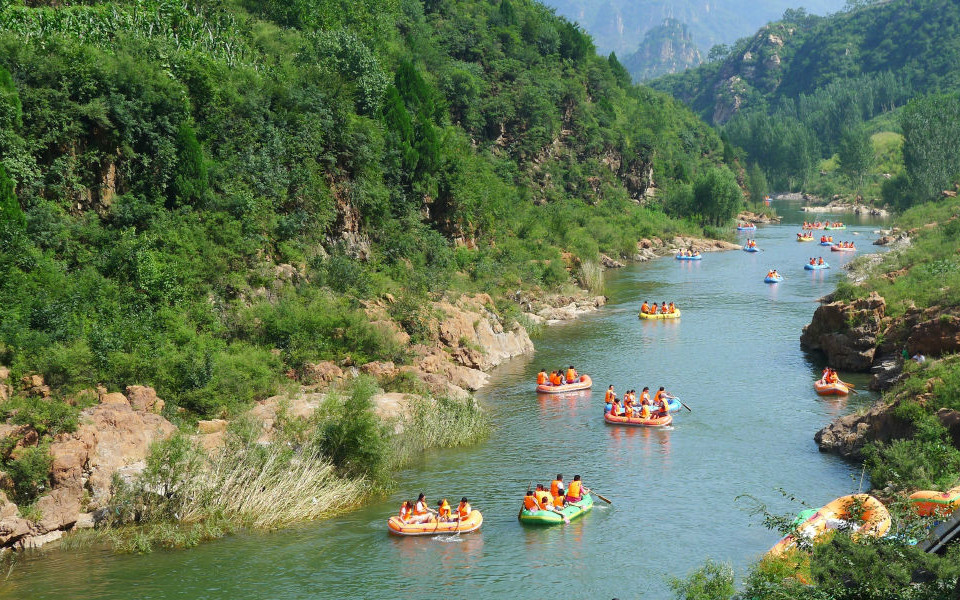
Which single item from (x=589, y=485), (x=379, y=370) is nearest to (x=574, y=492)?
(x=589, y=485)

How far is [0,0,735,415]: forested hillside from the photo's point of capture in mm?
28906

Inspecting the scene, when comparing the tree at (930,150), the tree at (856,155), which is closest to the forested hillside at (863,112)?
the tree at (856,155)

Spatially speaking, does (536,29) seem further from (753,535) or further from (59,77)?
(753,535)

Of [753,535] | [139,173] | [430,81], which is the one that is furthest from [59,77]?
[430,81]

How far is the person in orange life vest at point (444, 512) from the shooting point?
76.3 feet

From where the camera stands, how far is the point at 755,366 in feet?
133

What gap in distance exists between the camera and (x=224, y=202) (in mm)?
36594

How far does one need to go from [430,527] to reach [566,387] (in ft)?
48.8

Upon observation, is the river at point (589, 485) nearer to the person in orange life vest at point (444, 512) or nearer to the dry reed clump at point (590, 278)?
the person in orange life vest at point (444, 512)

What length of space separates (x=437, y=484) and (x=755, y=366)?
19805mm

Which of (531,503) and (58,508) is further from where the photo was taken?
(531,503)

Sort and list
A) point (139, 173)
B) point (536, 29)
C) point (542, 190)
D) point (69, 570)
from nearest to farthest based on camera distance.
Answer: point (69, 570), point (139, 173), point (542, 190), point (536, 29)

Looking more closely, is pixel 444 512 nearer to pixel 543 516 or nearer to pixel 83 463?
pixel 543 516

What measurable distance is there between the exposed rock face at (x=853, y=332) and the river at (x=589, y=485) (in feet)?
3.47
